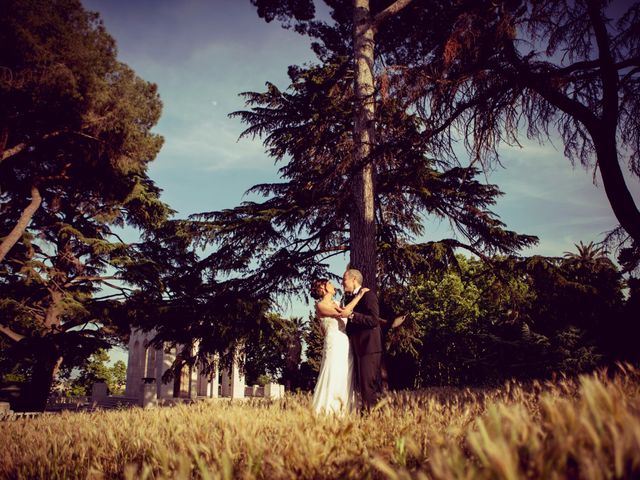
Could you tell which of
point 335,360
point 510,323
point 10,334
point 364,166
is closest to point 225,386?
point 10,334

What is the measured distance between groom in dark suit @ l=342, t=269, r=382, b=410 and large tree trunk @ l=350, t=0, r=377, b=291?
5.75ft

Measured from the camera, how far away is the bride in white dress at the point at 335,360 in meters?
5.55

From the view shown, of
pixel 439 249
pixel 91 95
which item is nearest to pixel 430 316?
pixel 439 249

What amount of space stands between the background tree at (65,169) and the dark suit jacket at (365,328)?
1108 centimetres

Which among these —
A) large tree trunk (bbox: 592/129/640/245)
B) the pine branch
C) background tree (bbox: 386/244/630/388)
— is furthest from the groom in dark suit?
the pine branch

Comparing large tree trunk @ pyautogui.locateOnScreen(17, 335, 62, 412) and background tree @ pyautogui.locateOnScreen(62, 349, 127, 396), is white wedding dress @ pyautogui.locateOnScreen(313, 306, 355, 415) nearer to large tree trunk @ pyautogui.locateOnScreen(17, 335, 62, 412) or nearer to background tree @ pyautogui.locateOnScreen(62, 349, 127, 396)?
large tree trunk @ pyautogui.locateOnScreen(17, 335, 62, 412)

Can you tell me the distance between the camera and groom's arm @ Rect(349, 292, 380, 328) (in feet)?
17.9

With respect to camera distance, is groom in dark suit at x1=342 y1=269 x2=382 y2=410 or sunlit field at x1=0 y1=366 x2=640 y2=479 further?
groom in dark suit at x1=342 y1=269 x2=382 y2=410

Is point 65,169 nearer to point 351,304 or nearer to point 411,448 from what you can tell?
Result: point 351,304

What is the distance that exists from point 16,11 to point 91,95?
8.42 feet

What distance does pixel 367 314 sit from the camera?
5.71m

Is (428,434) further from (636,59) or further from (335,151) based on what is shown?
(335,151)

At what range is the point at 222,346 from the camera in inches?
333

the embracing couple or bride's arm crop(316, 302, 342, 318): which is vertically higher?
bride's arm crop(316, 302, 342, 318)
